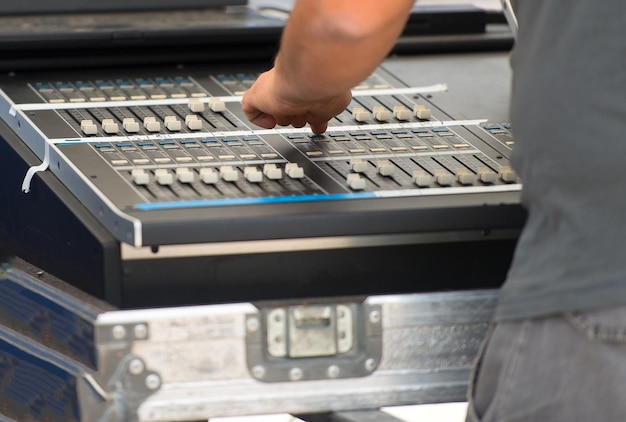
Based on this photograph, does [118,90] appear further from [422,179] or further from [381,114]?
[422,179]

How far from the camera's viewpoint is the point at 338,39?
151 centimetres

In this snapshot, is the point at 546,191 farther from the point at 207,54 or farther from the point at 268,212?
the point at 207,54

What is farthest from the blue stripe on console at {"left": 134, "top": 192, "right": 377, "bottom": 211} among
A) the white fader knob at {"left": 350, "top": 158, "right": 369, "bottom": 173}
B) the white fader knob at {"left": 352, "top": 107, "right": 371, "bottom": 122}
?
the white fader knob at {"left": 352, "top": 107, "right": 371, "bottom": 122}

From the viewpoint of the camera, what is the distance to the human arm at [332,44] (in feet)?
4.90

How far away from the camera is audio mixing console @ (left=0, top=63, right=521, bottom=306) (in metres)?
1.65

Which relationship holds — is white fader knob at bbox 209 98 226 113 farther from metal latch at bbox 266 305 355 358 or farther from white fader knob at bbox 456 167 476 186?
metal latch at bbox 266 305 355 358

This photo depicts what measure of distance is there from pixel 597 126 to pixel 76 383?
74 cm

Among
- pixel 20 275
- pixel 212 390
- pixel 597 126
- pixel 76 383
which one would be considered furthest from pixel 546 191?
pixel 20 275

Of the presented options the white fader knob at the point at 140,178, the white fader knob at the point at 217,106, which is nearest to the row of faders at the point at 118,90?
the white fader knob at the point at 217,106

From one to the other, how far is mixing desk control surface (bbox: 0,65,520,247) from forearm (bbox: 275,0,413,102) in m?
0.18

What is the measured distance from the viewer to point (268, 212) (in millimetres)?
1653

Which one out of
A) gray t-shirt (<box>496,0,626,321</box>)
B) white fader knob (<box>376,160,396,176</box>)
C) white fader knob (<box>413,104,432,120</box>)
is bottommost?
white fader knob (<box>413,104,432,120</box>)

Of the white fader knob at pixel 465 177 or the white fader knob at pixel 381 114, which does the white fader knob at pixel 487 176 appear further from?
the white fader knob at pixel 381 114

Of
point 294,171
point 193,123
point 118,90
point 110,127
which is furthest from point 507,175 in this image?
point 118,90
